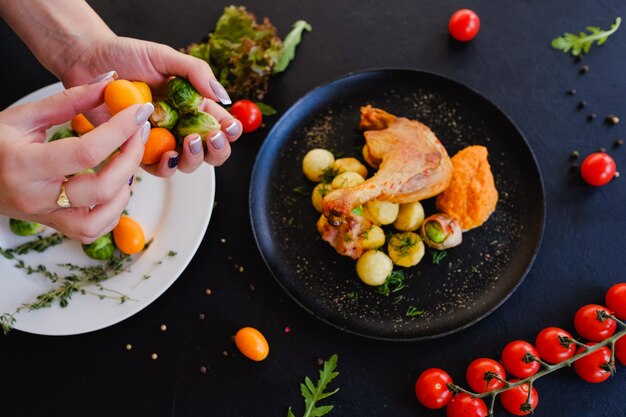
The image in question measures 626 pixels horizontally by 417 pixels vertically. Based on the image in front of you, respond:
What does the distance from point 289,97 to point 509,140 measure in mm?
1355

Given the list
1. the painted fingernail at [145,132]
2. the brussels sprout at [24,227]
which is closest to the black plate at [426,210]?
the painted fingernail at [145,132]

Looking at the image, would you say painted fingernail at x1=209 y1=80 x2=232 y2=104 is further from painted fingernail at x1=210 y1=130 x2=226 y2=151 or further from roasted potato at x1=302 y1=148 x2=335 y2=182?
roasted potato at x1=302 y1=148 x2=335 y2=182

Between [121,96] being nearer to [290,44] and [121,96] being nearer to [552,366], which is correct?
[290,44]

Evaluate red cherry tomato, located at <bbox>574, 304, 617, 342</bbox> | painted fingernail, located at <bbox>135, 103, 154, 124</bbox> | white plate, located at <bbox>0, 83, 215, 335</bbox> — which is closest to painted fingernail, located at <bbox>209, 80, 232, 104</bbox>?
painted fingernail, located at <bbox>135, 103, 154, 124</bbox>

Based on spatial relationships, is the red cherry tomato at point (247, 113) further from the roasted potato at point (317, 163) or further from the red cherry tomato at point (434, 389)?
the red cherry tomato at point (434, 389)

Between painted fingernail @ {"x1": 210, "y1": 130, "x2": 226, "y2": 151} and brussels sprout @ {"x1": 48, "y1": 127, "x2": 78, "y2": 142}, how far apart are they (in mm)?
1095

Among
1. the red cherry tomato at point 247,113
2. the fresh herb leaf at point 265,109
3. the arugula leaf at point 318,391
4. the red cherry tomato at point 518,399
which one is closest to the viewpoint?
the red cherry tomato at point 518,399

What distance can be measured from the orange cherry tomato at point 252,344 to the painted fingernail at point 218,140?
1020mm

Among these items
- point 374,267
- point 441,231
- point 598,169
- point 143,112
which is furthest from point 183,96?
point 598,169

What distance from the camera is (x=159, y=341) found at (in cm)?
294

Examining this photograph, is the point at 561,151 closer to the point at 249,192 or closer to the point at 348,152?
the point at 348,152

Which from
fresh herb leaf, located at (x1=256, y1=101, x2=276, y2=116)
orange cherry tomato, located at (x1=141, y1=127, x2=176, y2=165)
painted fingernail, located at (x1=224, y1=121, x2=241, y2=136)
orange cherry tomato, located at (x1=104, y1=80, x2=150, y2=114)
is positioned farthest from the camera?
fresh herb leaf, located at (x1=256, y1=101, x2=276, y2=116)

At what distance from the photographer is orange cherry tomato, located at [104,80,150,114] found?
6.82 ft

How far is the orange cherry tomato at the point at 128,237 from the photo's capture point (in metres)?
2.81
